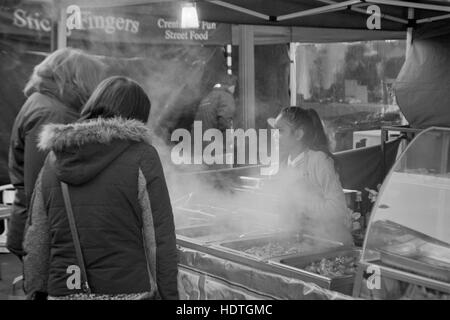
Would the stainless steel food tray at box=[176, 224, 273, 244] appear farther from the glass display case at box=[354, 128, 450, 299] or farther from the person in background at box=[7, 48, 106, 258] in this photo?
the glass display case at box=[354, 128, 450, 299]

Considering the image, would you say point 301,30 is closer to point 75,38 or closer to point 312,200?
point 75,38

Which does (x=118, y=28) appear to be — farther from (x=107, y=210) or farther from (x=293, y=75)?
(x=107, y=210)

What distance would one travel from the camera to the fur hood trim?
6.62ft

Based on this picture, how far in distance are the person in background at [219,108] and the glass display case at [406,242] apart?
438cm

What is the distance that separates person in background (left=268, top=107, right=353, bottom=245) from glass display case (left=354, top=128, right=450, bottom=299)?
0.73m

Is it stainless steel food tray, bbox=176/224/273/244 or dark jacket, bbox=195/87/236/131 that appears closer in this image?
stainless steel food tray, bbox=176/224/273/244

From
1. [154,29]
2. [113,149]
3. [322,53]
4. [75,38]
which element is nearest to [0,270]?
[75,38]

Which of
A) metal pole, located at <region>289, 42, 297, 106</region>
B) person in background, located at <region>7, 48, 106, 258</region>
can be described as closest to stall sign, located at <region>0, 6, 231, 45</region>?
metal pole, located at <region>289, 42, 297, 106</region>

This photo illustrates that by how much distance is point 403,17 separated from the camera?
573 cm

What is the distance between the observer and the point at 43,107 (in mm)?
2656

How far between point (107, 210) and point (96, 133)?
0.27 metres

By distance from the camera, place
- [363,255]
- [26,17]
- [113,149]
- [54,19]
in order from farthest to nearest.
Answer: [26,17] < [54,19] < [363,255] < [113,149]

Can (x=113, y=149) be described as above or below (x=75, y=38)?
below

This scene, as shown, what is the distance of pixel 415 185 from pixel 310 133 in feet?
3.37
